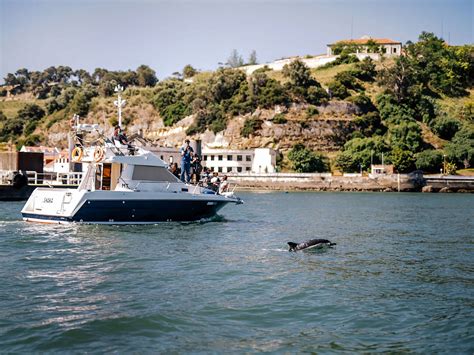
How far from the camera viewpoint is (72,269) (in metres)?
20.2

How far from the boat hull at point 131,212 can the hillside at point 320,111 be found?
7394 cm

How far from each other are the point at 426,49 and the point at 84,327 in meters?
155

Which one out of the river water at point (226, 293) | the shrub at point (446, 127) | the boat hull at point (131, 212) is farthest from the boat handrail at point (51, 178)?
the shrub at point (446, 127)

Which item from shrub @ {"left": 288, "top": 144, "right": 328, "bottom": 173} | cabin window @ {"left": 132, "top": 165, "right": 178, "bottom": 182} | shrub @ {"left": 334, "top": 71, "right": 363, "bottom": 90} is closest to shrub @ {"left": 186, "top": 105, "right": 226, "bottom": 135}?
shrub @ {"left": 288, "top": 144, "right": 328, "bottom": 173}

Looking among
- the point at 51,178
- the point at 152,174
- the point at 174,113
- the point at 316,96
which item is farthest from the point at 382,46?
the point at 152,174

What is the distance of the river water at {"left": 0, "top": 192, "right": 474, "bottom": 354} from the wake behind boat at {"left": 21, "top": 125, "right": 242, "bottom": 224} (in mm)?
1820

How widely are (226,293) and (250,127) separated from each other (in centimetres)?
10993

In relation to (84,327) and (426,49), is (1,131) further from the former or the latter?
(84,327)

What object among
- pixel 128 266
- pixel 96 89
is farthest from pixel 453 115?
pixel 128 266

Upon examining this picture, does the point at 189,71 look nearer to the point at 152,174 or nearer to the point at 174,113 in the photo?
the point at 174,113

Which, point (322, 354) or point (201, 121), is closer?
point (322, 354)

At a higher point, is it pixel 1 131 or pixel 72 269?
pixel 1 131

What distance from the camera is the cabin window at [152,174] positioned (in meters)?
33.2

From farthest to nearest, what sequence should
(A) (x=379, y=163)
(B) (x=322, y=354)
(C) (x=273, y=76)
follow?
(C) (x=273, y=76) → (A) (x=379, y=163) → (B) (x=322, y=354)
